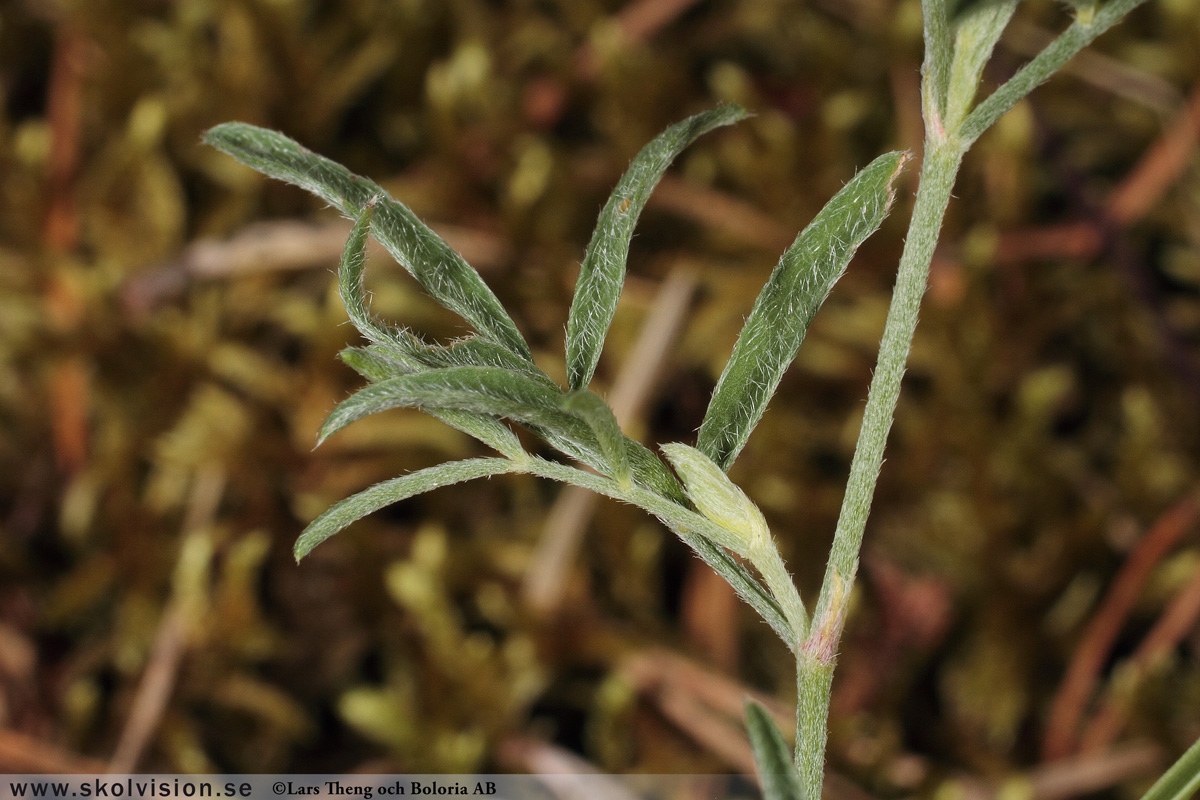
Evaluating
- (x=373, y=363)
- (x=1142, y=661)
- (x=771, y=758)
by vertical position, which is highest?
(x=1142, y=661)

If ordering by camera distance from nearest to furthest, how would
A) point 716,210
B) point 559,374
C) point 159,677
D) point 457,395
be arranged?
point 457,395
point 159,677
point 559,374
point 716,210

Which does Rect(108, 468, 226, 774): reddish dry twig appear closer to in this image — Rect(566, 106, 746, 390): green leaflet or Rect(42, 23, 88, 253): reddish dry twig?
Rect(42, 23, 88, 253): reddish dry twig

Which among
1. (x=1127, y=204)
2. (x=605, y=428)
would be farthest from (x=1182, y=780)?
(x=1127, y=204)

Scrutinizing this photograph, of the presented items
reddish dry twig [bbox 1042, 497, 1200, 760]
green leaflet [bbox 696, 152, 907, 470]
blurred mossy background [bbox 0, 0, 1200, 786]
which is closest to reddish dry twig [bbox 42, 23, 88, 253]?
blurred mossy background [bbox 0, 0, 1200, 786]

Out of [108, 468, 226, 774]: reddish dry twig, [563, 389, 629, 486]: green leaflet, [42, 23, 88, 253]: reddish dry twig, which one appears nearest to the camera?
[563, 389, 629, 486]: green leaflet

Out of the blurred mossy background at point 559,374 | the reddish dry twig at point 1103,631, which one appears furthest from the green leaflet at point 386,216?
the reddish dry twig at point 1103,631

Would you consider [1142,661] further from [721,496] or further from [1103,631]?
[721,496]

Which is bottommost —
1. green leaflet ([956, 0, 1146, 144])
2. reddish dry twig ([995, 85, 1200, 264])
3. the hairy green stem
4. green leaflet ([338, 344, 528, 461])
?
the hairy green stem

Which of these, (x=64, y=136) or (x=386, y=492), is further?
(x=64, y=136)
